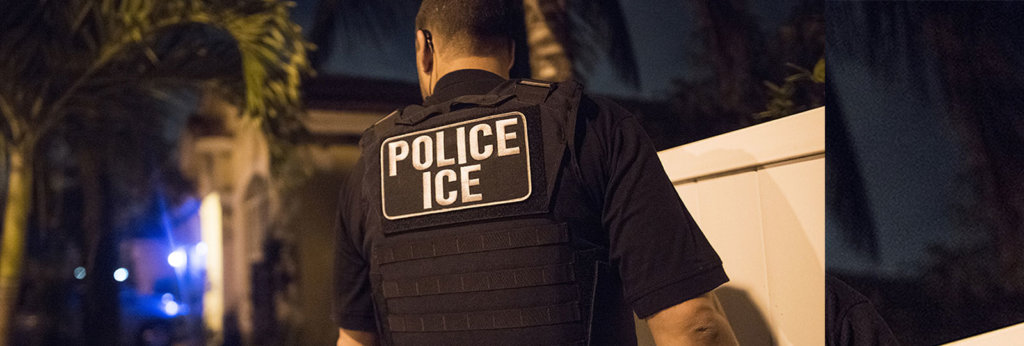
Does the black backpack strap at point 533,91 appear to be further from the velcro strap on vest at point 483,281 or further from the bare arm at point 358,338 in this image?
the bare arm at point 358,338

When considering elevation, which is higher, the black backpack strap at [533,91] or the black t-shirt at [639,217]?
the black backpack strap at [533,91]

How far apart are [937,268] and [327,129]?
6.62 metres

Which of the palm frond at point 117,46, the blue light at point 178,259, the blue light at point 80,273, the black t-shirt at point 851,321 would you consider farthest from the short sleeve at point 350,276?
the blue light at point 178,259

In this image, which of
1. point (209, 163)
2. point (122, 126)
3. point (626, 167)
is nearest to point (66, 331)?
point (209, 163)

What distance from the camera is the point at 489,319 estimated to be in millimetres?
1046

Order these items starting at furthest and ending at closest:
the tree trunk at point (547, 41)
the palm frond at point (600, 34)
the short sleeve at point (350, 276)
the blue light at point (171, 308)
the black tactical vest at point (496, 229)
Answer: the blue light at point (171, 308)
the palm frond at point (600, 34)
the tree trunk at point (547, 41)
the short sleeve at point (350, 276)
the black tactical vest at point (496, 229)

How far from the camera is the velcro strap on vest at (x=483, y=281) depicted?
1.00 m

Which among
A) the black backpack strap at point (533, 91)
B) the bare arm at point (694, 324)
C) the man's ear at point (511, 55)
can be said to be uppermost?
the man's ear at point (511, 55)

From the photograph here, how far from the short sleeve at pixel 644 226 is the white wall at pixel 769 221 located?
0.28 m

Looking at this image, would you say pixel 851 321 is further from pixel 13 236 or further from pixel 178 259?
pixel 178 259

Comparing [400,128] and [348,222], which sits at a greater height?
[400,128]

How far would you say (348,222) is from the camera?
126 centimetres

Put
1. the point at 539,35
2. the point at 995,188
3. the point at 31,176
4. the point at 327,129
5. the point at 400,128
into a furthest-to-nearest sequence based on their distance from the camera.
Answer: the point at 327,129
the point at 31,176
the point at 539,35
the point at 400,128
the point at 995,188

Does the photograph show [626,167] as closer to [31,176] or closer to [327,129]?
[31,176]
